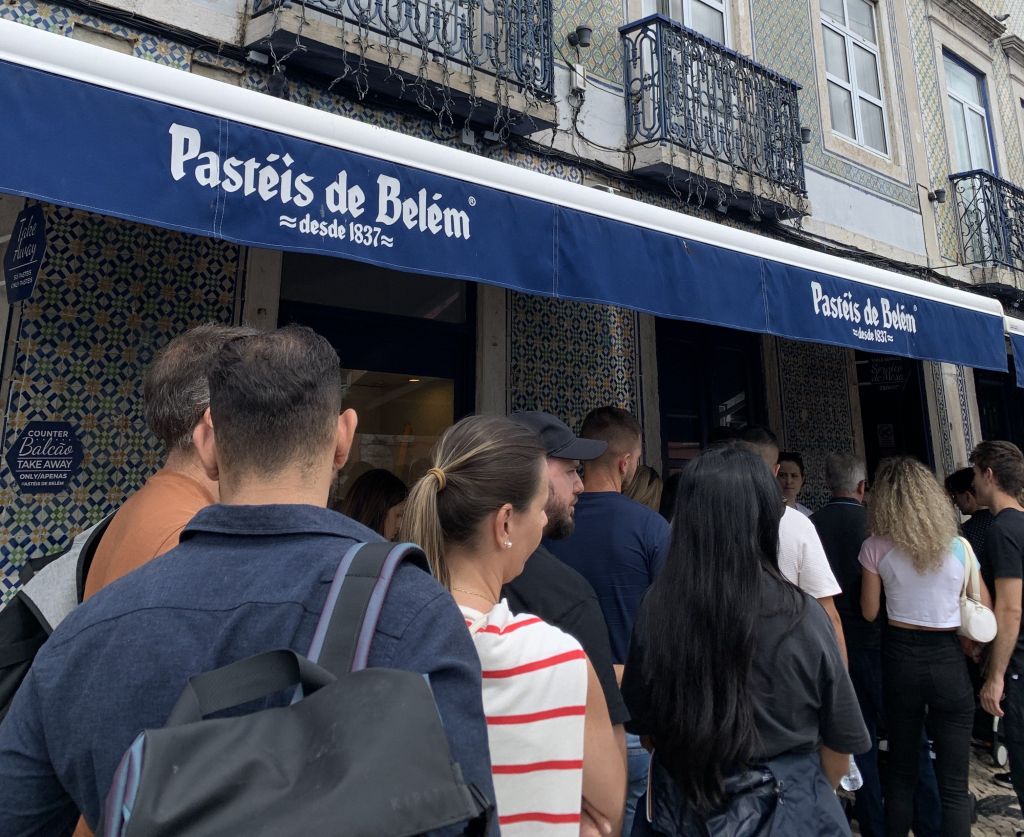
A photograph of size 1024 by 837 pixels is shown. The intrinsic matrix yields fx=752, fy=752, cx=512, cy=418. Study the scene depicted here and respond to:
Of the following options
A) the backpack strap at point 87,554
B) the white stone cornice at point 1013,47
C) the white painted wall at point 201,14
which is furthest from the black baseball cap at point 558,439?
the white stone cornice at point 1013,47

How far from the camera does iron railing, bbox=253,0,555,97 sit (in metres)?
4.34

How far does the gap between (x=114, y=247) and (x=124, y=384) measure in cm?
68

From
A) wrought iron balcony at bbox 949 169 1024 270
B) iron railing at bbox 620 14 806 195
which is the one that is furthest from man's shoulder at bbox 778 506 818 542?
wrought iron balcony at bbox 949 169 1024 270

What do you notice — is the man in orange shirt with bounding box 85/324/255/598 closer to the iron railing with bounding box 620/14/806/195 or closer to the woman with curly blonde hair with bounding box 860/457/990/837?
the woman with curly blonde hair with bounding box 860/457/990/837

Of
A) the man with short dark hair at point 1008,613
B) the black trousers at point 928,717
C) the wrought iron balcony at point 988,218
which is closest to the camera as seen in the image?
the black trousers at point 928,717

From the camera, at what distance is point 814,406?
7543 millimetres

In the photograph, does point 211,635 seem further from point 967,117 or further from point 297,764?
point 967,117

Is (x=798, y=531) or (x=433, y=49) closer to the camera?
(x=798, y=531)

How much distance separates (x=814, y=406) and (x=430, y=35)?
5.07 meters

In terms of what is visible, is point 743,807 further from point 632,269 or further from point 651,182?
point 651,182

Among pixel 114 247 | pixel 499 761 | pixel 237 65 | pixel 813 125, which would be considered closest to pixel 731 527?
pixel 499 761

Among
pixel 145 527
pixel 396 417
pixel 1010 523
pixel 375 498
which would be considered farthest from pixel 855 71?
pixel 145 527

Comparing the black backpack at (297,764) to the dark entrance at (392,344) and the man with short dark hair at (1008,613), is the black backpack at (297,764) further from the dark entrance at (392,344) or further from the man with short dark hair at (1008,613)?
the dark entrance at (392,344)

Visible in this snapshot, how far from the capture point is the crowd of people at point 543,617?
3.09 feet
